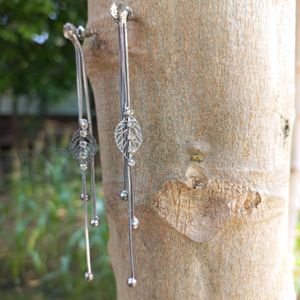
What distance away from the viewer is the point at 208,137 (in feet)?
1.44

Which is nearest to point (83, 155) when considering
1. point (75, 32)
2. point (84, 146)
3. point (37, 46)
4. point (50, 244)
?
point (84, 146)

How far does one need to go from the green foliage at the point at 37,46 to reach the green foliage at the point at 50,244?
65cm

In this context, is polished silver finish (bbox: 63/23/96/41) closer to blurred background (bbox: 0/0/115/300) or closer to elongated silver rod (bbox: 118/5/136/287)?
elongated silver rod (bbox: 118/5/136/287)

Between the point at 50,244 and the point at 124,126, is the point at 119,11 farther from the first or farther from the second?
the point at 50,244

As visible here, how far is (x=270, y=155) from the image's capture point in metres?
0.46

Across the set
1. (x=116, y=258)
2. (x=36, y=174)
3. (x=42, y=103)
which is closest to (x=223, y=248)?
(x=116, y=258)

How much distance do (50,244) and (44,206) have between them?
192 millimetres

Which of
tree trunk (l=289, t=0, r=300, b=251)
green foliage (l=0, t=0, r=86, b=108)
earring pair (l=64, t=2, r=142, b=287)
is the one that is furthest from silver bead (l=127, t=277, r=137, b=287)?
green foliage (l=0, t=0, r=86, b=108)

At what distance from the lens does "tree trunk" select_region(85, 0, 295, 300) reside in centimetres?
43

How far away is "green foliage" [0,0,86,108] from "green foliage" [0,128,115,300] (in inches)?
25.5

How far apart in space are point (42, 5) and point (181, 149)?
1.78 metres

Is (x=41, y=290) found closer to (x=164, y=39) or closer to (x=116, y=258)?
(x=116, y=258)

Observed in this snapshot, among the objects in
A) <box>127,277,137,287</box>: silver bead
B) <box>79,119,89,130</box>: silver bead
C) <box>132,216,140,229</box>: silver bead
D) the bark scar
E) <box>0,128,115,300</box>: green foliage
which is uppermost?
<box>79,119,89,130</box>: silver bead

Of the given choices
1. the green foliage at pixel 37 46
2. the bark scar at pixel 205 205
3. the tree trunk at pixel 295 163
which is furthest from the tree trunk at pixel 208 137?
the green foliage at pixel 37 46
